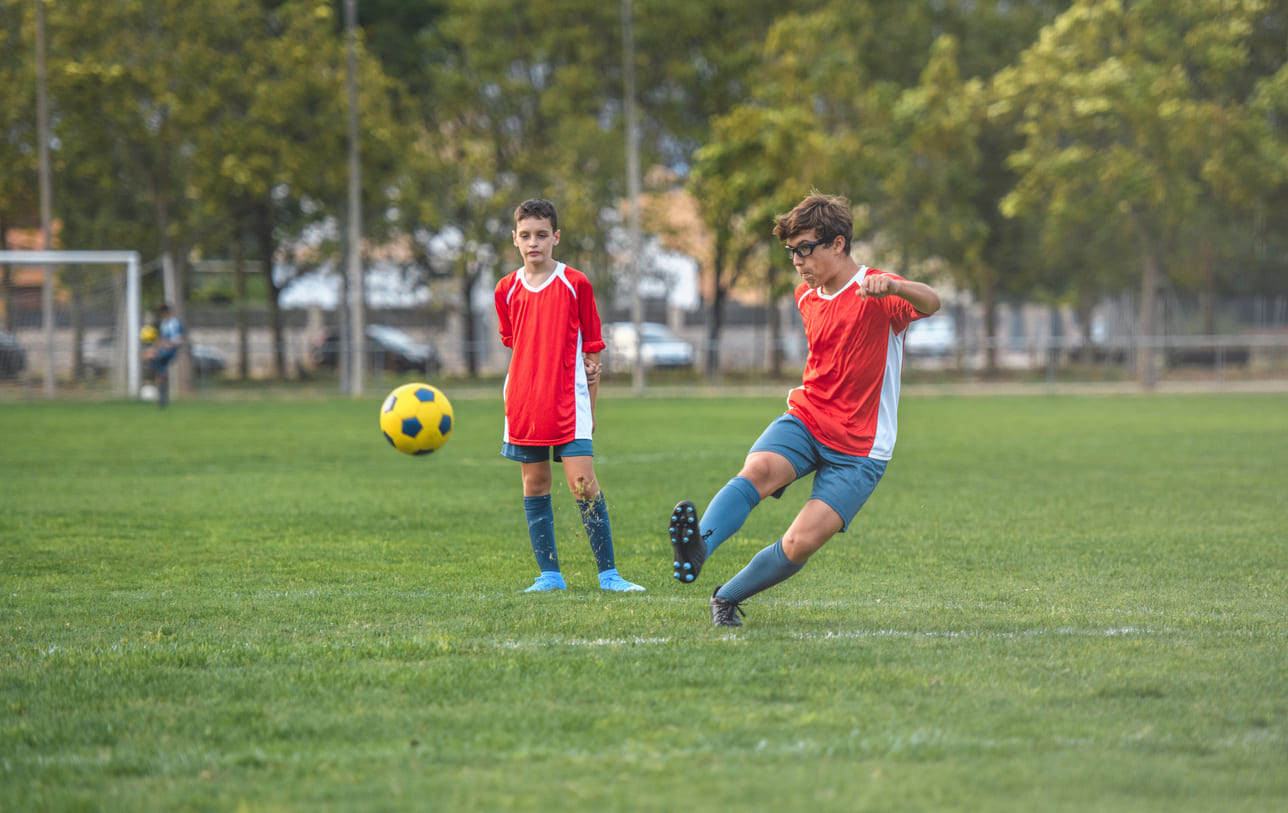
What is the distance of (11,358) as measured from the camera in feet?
91.5

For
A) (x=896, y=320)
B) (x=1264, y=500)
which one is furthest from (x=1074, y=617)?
(x=1264, y=500)

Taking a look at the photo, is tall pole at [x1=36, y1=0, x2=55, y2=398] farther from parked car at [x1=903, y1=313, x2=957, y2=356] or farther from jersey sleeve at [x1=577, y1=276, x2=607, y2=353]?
jersey sleeve at [x1=577, y1=276, x2=607, y2=353]

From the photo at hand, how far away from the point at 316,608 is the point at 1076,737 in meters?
3.32

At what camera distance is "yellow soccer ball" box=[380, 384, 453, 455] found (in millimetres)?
7020

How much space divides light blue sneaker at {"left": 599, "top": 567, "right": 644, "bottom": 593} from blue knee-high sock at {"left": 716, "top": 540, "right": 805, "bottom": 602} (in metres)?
1.04

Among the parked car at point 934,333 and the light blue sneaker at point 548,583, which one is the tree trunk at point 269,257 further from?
the light blue sneaker at point 548,583

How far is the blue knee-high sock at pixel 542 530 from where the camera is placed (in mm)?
6301

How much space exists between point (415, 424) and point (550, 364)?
1.33 m

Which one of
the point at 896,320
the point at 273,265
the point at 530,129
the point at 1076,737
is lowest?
the point at 1076,737

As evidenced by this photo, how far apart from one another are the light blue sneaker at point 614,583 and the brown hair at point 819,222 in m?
1.91

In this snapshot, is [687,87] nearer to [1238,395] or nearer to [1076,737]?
[1238,395]

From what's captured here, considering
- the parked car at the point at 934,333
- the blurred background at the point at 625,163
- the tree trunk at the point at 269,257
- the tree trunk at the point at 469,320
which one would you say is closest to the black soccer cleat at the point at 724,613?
the blurred background at the point at 625,163

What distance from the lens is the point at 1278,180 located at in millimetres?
31344

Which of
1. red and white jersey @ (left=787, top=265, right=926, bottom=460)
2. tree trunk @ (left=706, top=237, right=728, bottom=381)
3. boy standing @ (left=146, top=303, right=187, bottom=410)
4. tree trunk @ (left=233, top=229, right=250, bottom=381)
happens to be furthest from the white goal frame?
red and white jersey @ (left=787, top=265, right=926, bottom=460)
